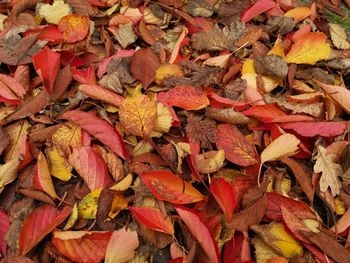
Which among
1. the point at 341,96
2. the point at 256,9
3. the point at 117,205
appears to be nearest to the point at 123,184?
the point at 117,205

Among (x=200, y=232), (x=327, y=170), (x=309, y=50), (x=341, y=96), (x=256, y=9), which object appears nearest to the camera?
(x=200, y=232)

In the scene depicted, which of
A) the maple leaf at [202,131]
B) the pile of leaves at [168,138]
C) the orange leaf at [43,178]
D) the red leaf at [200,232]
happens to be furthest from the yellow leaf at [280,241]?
the orange leaf at [43,178]

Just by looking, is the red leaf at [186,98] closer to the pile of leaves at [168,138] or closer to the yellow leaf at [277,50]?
the pile of leaves at [168,138]

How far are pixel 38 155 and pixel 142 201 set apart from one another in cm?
26

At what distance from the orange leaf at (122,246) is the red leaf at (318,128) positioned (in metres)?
0.45

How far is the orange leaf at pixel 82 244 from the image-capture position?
901 mm

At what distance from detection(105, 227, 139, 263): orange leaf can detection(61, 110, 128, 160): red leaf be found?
0.18 meters

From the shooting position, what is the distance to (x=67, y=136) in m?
1.05

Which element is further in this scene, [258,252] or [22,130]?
[22,130]

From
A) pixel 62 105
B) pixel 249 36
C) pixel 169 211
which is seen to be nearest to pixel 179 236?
pixel 169 211

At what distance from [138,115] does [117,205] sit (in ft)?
0.67

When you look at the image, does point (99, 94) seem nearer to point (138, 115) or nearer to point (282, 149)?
point (138, 115)

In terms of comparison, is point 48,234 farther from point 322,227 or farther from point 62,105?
point 322,227

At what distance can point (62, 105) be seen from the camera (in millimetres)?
1108
